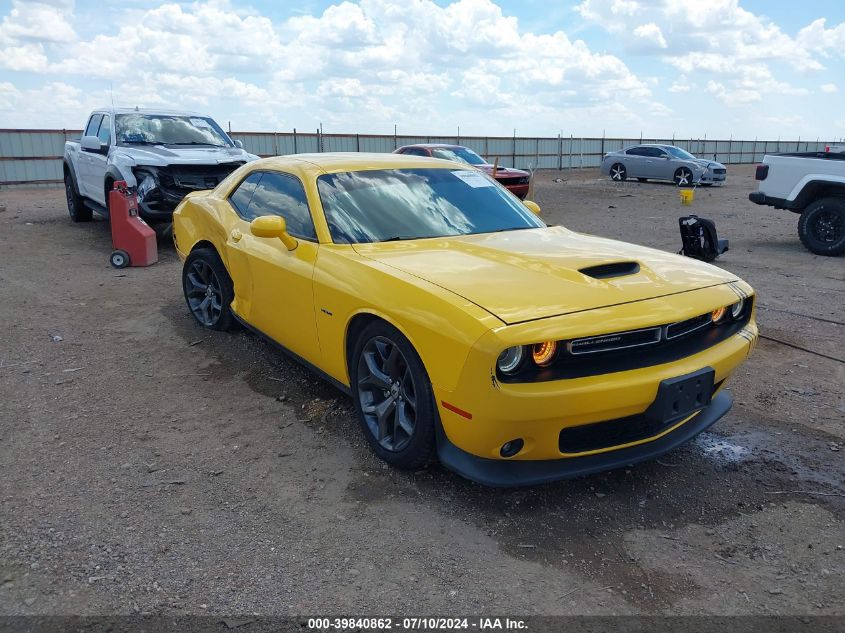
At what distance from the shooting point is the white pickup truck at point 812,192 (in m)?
9.62

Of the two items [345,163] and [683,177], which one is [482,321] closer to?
[345,163]

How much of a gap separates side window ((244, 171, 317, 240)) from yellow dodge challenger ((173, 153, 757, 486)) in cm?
2

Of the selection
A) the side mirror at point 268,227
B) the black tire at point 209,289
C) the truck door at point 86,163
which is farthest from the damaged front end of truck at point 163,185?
the side mirror at point 268,227

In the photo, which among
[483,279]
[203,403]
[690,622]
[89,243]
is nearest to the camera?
[690,622]

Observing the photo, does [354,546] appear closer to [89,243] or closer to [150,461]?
[150,461]

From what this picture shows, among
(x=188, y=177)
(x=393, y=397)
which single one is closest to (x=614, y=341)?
(x=393, y=397)

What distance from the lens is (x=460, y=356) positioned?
2.73m

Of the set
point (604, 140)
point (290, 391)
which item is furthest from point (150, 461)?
point (604, 140)

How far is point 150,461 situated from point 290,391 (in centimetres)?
113

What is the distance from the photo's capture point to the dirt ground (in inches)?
99.7

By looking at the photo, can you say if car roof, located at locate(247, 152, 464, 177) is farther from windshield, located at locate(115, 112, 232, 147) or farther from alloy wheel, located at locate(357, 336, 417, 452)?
windshield, located at locate(115, 112, 232, 147)

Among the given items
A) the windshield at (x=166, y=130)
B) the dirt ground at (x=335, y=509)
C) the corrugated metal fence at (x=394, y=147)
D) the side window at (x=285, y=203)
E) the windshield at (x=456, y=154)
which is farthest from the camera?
the corrugated metal fence at (x=394, y=147)

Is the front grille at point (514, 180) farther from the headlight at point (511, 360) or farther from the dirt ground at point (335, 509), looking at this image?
the headlight at point (511, 360)

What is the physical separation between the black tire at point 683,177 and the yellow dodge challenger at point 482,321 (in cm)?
2036
